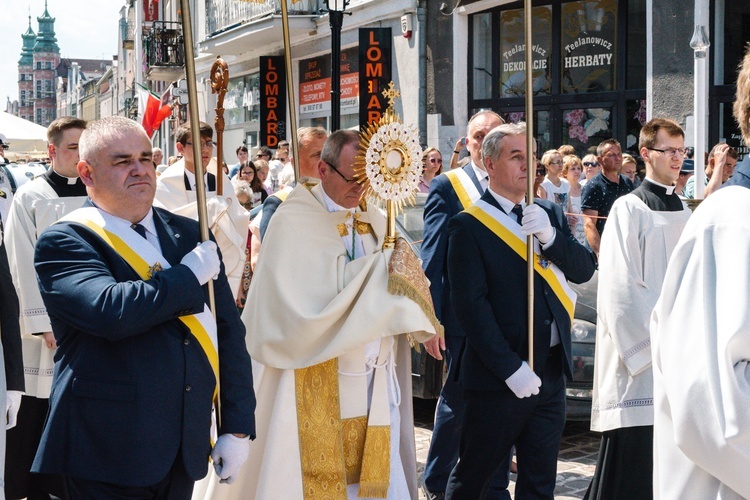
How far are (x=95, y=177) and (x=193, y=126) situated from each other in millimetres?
449

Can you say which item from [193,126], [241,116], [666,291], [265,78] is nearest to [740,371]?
[666,291]

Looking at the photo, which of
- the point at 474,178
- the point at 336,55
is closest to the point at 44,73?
the point at 336,55

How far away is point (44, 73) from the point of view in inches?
6373

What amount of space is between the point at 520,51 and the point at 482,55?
2.46ft

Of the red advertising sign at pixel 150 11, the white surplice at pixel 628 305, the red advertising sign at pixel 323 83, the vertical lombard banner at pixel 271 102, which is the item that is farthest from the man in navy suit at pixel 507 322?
the red advertising sign at pixel 150 11

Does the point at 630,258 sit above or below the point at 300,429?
above

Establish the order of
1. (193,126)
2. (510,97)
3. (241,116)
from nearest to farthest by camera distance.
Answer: (193,126) < (510,97) < (241,116)

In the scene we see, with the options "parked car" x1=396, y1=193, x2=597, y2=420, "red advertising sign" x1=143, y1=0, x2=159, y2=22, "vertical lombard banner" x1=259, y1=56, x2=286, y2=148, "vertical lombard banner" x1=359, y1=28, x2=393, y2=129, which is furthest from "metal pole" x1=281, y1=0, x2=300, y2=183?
"red advertising sign" x1=143, y1=0, x2=159, y2=22

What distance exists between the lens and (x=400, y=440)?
5.04 meters

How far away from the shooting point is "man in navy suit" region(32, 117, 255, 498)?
3.33 m

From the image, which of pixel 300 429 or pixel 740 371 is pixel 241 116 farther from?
pixel 740 371

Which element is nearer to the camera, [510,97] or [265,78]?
[510,97]

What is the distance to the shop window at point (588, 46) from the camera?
14.5 m

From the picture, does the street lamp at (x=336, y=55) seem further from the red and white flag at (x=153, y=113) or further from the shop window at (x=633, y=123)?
the red and white flag at (x=153, y=113)
